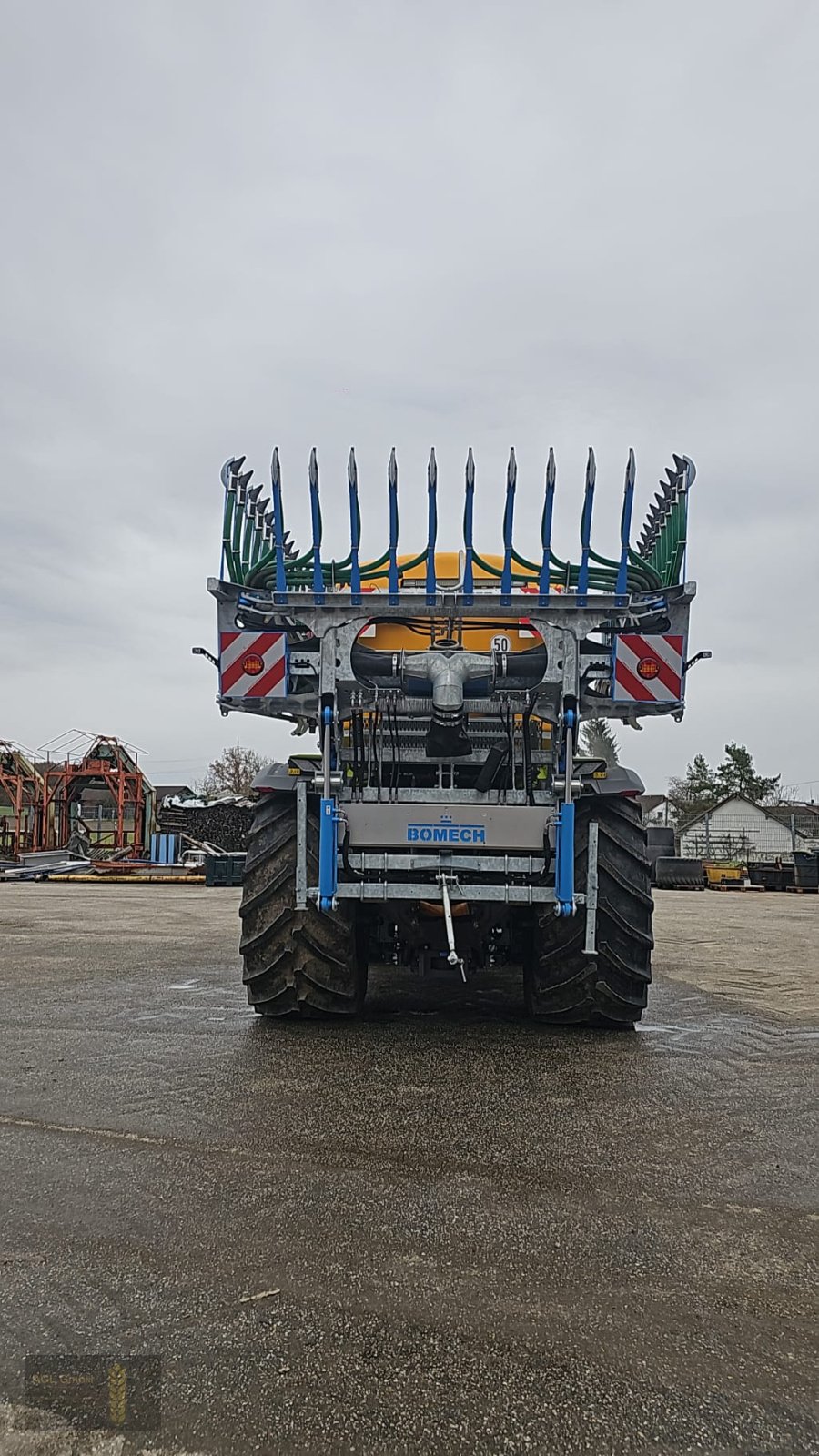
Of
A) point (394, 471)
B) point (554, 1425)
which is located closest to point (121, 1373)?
point (554, 1425)

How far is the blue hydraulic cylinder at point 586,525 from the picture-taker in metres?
5.22

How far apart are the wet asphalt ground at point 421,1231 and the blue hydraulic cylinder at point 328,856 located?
80cm

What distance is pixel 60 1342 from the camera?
2.20 m

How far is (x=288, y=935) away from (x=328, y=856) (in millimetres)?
703

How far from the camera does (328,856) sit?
191 inches

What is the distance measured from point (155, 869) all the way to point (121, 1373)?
24.7 m

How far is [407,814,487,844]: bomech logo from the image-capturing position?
4.93 metres

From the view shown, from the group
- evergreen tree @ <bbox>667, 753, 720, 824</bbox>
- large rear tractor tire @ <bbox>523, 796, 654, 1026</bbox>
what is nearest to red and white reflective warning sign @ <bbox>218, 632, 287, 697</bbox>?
large rear tractor tire @ <bbox>523, 796, 654, 1026</bbox>

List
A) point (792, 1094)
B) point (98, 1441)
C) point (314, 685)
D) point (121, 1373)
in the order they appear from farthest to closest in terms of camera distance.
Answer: point (314, 685)
point (792, 1094)
point (121, 1373)
point (98, 1441)

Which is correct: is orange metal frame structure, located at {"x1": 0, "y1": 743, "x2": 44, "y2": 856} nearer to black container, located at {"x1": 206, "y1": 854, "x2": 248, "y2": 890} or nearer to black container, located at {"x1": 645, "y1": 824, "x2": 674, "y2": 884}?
black container, located at {"x1": 206, "y1": 854, "x2": 248, "y2": 890}

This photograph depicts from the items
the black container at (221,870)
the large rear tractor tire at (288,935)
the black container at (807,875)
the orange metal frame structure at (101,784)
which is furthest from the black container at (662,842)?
the large rear tractor tire at (288,935)

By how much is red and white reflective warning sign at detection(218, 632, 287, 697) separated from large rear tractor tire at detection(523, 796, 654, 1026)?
6.11ft

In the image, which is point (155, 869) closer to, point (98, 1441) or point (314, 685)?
point (314, 685)
